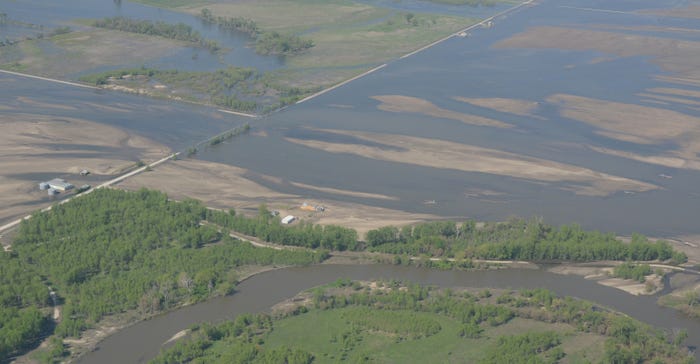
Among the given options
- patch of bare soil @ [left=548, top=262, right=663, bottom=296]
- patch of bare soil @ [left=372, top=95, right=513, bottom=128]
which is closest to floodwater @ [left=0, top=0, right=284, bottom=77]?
patch of bare soil @ [left=372, top=95, right=513, bottom=128]

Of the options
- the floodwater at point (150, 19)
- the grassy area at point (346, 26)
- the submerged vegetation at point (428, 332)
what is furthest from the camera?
the grassy area at point (346, 26)

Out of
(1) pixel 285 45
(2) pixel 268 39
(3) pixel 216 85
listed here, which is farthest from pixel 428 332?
(2) pixel 268 39

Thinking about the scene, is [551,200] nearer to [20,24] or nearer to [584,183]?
[584,183]

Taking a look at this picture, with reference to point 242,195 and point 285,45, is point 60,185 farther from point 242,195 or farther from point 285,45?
point 285,45

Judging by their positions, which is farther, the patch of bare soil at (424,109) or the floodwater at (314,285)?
the patch of bare soil at (424,109)

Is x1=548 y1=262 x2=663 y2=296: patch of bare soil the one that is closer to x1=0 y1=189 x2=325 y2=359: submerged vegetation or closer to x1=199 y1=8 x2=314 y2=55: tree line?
x1=0 y1=189 x2=325 y2=359: submerged vegetation

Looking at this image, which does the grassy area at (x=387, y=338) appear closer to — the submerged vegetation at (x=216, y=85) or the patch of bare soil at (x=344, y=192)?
the patch of bare soil at (x=344, y=192)

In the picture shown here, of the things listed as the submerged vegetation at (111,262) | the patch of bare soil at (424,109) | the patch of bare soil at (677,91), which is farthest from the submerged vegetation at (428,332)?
the patch of bare soil at (677,91)
